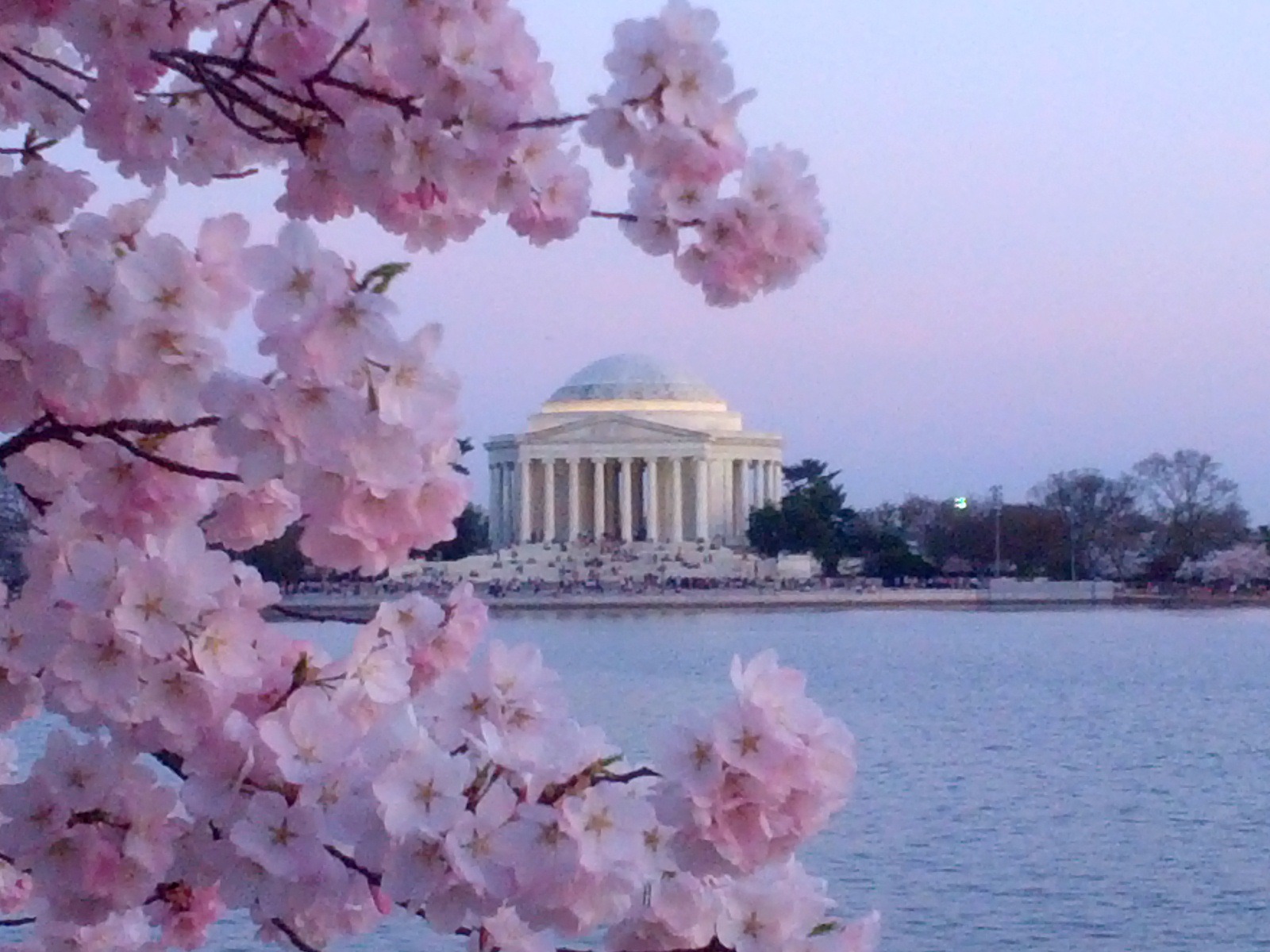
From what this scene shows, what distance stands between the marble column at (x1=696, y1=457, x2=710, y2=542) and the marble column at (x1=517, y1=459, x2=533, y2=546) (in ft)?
25.6

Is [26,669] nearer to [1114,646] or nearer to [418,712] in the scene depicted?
[418,712]

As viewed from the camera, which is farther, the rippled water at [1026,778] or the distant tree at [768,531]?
the distant tree at [768,531]

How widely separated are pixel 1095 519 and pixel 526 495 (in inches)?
1028

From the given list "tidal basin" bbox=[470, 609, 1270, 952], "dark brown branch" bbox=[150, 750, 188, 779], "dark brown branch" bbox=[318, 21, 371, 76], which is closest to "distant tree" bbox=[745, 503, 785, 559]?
"tidal basin" bbox=[470, 609, 1270, 952]

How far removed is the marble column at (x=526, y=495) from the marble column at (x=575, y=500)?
73.3 inches

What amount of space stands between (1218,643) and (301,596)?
2449 centimetres

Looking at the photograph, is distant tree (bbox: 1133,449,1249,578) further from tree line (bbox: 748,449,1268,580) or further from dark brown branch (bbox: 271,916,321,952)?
dark brown branch (bbox: 271,916,321,952)

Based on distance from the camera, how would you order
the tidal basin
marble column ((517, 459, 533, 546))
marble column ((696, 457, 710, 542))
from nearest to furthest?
the tidal basin, marble column ((696, 457, 710, 542)), marble column ((517, 459, 533, 546))

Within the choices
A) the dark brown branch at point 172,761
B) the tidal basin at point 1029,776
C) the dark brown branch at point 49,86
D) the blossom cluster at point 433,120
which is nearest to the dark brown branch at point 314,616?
the dark brown branch at point 172,761

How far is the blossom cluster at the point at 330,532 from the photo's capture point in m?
2.36

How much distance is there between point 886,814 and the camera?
2138 cm

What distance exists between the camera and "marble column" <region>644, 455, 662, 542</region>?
101 m

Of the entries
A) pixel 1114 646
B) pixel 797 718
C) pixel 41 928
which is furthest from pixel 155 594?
pixel 1114 646

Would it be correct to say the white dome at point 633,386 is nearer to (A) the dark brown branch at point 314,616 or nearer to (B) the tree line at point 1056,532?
(B) the tree line at point 1056,532
